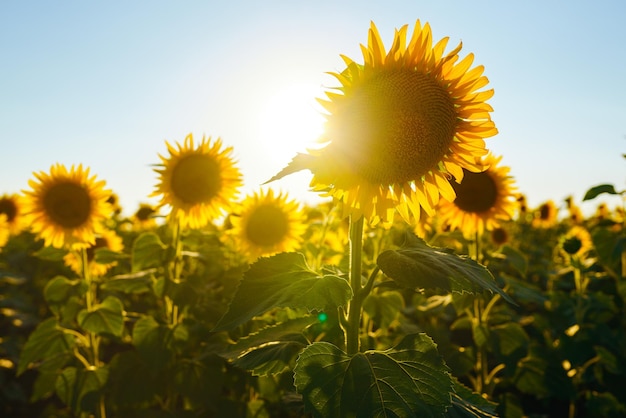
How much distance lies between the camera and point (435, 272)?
1.71 meters

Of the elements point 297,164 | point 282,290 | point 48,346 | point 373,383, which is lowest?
point 48,346

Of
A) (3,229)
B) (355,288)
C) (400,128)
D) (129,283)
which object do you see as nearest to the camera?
(400,128)

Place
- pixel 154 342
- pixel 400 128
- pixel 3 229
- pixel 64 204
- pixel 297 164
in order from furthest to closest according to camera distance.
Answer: pixel 3 229 → pixel 64 204 → pixel 154 342 → pixel 400 128 → pixel 297 164

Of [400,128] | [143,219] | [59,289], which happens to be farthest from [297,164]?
[143,219]

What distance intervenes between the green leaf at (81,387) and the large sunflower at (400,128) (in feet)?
7.99

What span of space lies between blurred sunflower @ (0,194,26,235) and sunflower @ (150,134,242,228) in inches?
188

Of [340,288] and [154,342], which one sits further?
[154,342]

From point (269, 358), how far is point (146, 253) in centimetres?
194

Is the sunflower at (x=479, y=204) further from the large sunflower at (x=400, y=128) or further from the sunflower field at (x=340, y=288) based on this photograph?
the large sunflower at (x=400, y=128)

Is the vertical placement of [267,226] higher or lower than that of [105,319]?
higher

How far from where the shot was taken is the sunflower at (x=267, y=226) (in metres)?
4.44

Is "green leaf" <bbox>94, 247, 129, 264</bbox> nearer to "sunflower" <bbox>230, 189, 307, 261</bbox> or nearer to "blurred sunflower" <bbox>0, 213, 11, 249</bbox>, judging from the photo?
"sunflower" <bbox>230, 189, 307, 261</bbox>

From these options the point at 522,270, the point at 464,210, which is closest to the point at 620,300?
the point at 522,270

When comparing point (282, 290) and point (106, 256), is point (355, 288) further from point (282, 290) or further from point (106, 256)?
point (106, 256)
